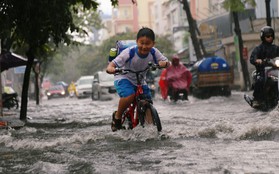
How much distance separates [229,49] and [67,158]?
3617 centimetres

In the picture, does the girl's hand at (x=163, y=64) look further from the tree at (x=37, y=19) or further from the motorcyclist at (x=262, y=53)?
the tree at (x=37, y=19)

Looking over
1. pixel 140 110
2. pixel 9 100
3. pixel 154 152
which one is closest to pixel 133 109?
pixel 140 110

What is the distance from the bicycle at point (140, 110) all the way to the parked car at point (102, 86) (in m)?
20.7

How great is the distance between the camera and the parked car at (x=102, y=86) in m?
29.7

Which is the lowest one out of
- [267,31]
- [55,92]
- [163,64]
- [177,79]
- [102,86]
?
[55,92]

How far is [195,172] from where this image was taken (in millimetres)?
4996

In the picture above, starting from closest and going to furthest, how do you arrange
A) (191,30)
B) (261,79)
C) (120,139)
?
(120,139) → (261,79) → (191,30)

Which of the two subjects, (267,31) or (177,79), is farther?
(177,79)

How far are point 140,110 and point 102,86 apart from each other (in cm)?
2183

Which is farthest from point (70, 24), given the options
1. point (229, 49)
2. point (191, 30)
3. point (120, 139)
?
point (229, 49)

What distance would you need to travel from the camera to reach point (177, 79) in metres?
21.5

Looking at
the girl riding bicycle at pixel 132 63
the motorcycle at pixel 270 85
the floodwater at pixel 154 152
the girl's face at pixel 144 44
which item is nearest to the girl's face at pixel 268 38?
the motorcycle at pixel 270 85

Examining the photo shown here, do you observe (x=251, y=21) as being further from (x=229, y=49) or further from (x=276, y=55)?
(x=276, y=55)

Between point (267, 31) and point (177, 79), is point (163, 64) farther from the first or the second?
point (177, 79)
